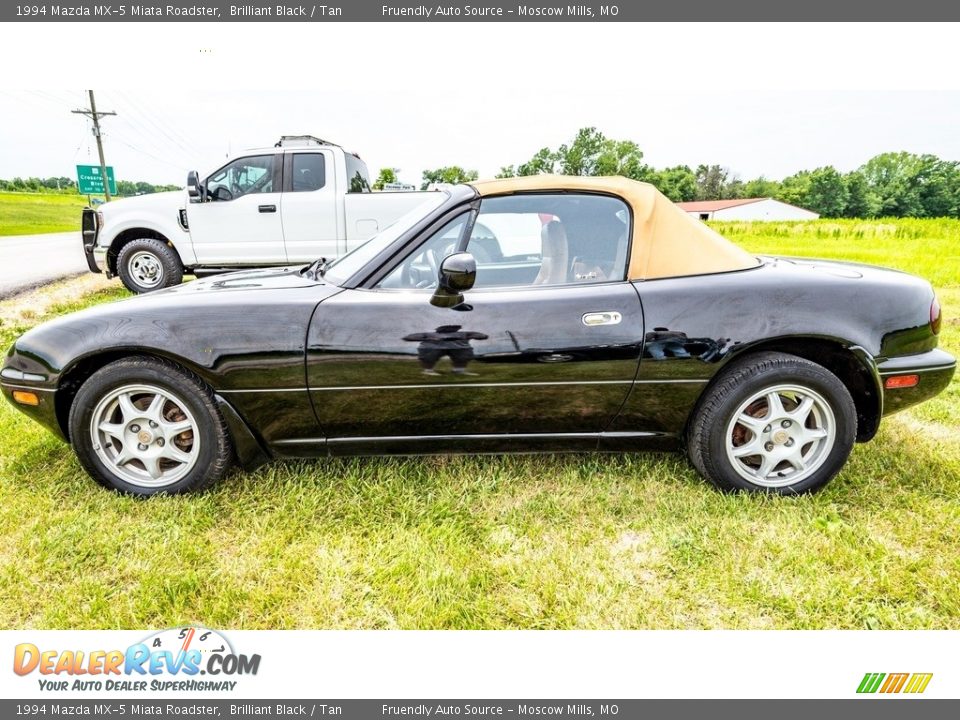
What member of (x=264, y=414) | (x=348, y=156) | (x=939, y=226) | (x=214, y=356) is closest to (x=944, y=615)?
(x=264, y=414)

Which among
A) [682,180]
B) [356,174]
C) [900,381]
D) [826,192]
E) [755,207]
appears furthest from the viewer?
[826,192]

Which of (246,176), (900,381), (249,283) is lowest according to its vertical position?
(900,381)

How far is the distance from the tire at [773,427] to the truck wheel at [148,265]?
710 cm

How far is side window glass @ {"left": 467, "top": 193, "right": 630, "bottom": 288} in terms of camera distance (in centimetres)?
244

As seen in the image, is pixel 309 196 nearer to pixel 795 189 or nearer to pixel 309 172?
pixel 309 172

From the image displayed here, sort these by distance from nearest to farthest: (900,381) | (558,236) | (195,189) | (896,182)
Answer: (900,381) < (558,236) < (195,189) < (896,182)

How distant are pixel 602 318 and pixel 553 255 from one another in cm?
48

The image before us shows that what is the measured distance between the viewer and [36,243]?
1582 centimetres

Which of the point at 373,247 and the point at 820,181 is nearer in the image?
the point at 373,247

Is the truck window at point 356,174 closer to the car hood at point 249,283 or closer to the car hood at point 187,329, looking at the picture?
the car hood at point 249,283

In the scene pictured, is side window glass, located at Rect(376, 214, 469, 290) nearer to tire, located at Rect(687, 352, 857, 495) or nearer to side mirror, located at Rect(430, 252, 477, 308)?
side mirror, located at Rect(430, 252, 477, 308)

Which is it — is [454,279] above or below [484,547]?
above

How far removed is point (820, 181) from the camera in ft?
132

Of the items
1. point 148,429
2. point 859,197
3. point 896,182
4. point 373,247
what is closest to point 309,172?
point 373,247
